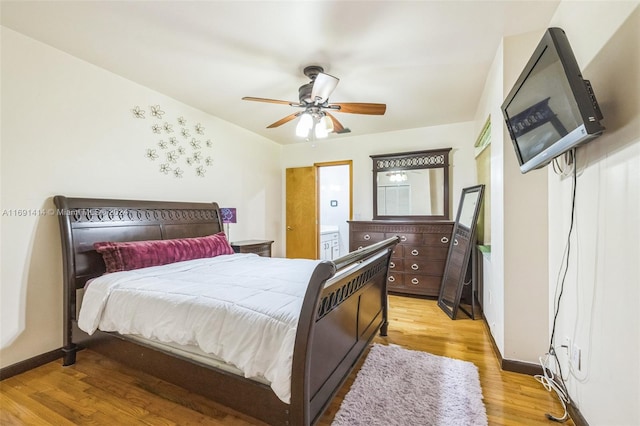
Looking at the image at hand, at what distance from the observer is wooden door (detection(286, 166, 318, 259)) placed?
5.07m

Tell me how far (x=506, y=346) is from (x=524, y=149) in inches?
57.3

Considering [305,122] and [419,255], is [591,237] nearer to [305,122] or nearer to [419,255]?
[305,122]

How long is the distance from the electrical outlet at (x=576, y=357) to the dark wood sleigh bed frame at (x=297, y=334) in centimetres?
122

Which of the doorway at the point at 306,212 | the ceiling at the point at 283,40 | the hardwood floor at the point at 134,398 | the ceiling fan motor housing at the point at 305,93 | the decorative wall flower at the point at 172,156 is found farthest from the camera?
the doorway at the point at 306,212

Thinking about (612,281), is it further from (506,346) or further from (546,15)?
(546,15)

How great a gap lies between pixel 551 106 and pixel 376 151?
3.31 meters

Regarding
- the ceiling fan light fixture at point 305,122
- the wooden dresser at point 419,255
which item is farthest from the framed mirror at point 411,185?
the ceiling fan light fixture at point 305,122

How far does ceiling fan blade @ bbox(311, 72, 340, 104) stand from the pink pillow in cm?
186

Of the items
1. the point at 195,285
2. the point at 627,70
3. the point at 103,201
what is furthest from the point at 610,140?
the point at 103,201

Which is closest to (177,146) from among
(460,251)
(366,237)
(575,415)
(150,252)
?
(150,252)

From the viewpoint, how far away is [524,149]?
5.74 ft

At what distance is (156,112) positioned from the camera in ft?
10.1

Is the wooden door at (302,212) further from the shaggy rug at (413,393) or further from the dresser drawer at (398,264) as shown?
the shaggy rug at (413,393)

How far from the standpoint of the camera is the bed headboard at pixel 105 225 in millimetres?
2217
